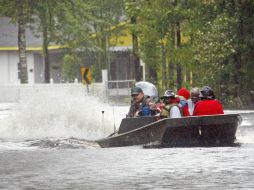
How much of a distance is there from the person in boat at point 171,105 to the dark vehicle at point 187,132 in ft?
1.30

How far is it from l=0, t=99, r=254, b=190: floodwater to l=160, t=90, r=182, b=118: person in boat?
2.74 feet

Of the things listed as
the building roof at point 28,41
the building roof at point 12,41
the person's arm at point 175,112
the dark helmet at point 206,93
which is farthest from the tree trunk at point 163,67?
the building roof at point 12,41

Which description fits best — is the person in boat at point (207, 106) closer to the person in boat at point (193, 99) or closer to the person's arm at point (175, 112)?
the person's arm at point (175, 112)

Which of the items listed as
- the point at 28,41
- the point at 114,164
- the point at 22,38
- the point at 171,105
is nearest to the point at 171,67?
the point at 22,38

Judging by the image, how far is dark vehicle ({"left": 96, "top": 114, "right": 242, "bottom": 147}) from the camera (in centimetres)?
2102

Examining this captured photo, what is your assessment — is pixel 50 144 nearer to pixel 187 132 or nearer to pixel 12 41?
pixel 187 132

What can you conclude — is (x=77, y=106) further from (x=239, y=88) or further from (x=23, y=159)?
(x=239, y=88)

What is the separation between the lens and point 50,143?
24656mm

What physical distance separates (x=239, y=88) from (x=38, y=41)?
158ft

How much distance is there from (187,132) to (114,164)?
3459 millimetres

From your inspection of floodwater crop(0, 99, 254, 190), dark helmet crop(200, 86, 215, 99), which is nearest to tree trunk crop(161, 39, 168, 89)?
floodwater crop(0, 99, 254, 190)

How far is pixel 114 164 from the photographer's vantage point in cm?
1844

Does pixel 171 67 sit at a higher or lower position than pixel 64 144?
higher

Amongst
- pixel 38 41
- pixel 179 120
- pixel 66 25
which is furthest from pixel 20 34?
pixel 179 120
